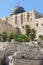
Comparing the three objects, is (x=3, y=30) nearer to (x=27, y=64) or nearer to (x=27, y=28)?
(x=27, y=28)

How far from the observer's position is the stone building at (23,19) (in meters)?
43.8

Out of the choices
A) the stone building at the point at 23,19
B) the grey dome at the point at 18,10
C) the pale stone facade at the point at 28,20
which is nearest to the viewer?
the pale stone facade at the point at 28,20

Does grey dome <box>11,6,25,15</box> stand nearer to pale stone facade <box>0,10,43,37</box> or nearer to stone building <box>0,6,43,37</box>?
stone building <box>0,6,43,37</box>

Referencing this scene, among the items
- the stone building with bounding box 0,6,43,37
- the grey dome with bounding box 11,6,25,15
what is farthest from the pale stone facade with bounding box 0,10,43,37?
the grey dome with bounding box 11,6,25,15

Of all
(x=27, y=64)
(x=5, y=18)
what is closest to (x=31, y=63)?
(x=27, y=64)

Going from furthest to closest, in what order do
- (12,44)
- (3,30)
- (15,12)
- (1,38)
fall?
1. (15,12)
2. (3,30)
3. (1,38)
4. (12,44)

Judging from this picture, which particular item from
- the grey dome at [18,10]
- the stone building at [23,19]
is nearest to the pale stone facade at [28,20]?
the stone building at [23,19]

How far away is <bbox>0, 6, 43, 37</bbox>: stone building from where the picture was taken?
144 ft

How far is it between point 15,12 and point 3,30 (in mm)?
10172

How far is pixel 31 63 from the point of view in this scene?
20078mm

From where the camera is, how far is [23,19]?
47.8 meters

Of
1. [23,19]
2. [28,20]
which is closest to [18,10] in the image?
[23,19]

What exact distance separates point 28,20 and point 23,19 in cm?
130

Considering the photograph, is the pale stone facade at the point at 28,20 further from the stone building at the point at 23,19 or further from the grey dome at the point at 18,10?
the grey dome at the point at 18,10
